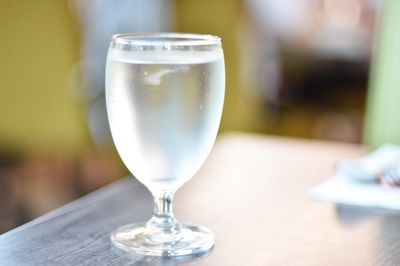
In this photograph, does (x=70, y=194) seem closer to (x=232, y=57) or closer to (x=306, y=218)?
(x=232, y=57)

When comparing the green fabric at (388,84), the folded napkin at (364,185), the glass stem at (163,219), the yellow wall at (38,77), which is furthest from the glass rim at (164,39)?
the yellow wall at (38,77)

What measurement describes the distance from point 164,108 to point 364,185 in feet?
1.04

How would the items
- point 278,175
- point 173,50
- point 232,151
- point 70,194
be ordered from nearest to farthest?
point 173,50 → point 278,175 → point 232,151 → point 70,194

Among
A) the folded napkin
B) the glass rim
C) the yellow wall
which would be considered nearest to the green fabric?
the folded napkin

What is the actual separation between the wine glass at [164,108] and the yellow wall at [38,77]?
81.2 inches

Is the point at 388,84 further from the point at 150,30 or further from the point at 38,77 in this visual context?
the point at 38,77

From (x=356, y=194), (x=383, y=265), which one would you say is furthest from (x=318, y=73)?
(x=383, y=265)

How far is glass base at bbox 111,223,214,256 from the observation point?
58 cm

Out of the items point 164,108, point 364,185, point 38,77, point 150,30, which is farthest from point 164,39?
point 38,77

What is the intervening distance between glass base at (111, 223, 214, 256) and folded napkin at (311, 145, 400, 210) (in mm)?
173

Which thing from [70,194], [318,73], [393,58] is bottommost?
[70,194]

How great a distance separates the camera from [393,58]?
1.38m

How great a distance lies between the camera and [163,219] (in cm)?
63

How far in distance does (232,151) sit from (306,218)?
Answer: 11.5 inches
